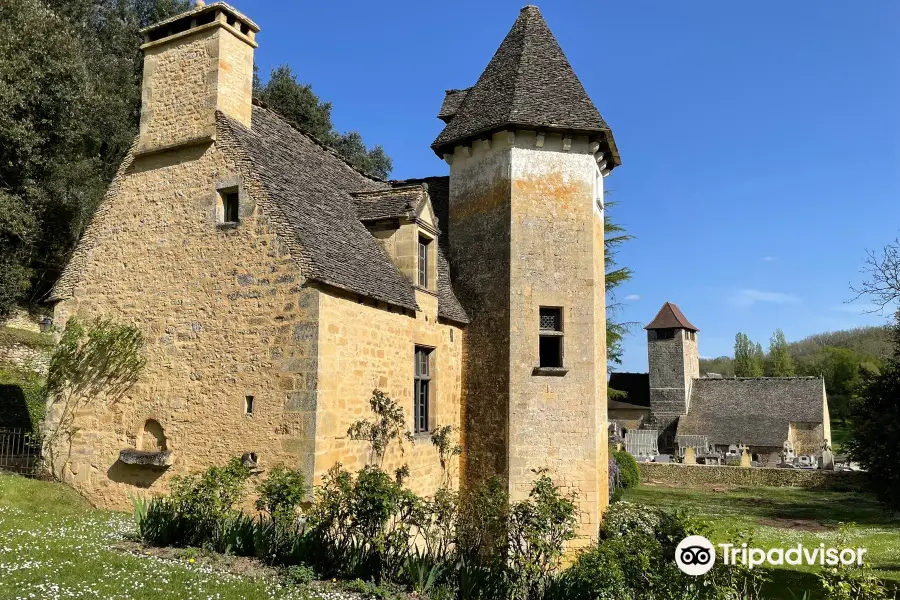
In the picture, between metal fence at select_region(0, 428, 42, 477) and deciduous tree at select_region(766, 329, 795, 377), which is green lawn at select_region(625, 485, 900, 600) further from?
deciduous tree at select_region(766, 329, 795, 377)

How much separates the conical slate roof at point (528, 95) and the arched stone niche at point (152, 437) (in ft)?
26.4

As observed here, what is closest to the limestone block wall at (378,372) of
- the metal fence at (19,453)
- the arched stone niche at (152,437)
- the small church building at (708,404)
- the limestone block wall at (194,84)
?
the arched stone niche at (152,437)

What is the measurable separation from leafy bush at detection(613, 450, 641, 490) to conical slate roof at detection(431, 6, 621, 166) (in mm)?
14618

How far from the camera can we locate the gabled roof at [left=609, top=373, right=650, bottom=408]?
151ft

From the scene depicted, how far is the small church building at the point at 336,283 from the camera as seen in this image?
9516 mm

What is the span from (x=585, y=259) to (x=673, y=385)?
33.4 m

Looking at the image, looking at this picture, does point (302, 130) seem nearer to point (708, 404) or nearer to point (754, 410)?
point (754, 410)

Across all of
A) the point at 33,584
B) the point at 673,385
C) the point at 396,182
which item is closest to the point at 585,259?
the point at 396,182

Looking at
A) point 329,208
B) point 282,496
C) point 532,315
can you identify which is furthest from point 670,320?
point 282,496

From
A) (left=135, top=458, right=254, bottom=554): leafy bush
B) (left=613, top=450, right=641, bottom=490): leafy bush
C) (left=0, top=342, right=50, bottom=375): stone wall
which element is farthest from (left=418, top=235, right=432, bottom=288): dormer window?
(left=613, top=450, right=641, bottom=490): leafy bush

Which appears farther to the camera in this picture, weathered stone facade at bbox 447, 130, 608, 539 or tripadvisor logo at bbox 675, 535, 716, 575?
weathered stone facade at bbox 447, 130, 608, 539

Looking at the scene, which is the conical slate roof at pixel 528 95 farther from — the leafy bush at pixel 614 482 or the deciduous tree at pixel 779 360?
the deciduous tree at pixel 779 360

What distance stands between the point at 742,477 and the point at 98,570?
2855 centimetres

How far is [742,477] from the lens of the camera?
29.0 metres
